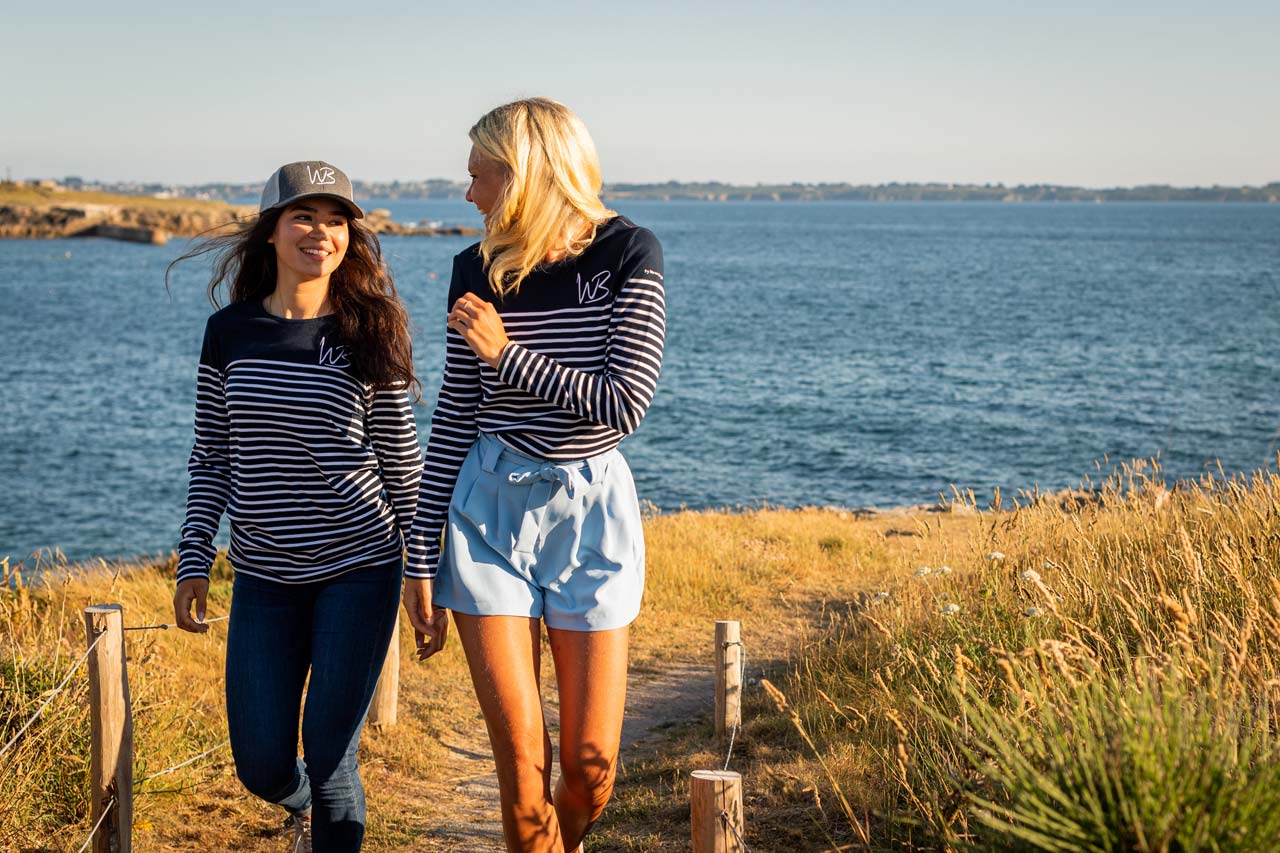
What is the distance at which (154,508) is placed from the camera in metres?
24.1

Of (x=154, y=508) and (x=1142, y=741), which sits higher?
(x=1142, y=741)

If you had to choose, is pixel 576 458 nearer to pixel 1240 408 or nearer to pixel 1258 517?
pixel 1258 517

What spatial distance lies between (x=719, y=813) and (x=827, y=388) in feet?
112

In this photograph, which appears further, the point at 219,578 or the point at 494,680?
the point at 219,578

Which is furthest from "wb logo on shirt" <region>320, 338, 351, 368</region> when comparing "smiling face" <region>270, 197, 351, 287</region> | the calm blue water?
the calm blue water

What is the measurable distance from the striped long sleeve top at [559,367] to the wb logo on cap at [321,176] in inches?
31.8

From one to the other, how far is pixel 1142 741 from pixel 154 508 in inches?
963

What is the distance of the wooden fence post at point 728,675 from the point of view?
5961 mm

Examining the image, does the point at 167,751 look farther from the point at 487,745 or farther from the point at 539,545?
the point at 539,545

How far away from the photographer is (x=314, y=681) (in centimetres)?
379

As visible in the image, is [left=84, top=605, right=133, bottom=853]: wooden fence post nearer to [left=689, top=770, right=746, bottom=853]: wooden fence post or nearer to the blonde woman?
the blonde woman

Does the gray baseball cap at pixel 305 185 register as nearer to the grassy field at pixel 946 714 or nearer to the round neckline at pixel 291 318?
the round neckline at pixel 291 318

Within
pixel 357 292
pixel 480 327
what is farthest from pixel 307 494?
pixel 480 327

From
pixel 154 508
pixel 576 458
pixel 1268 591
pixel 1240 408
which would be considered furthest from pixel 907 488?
pixel 576 458
